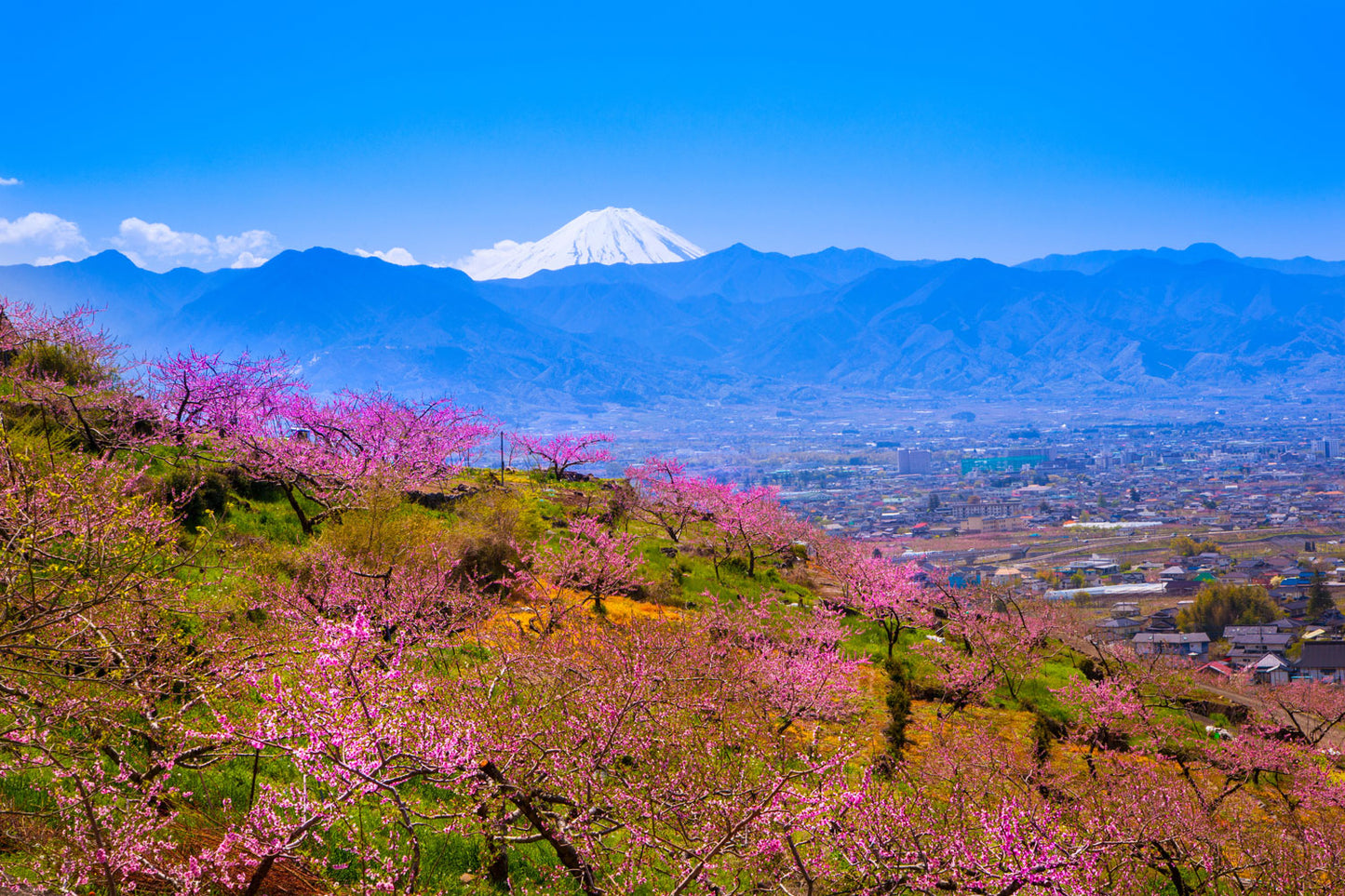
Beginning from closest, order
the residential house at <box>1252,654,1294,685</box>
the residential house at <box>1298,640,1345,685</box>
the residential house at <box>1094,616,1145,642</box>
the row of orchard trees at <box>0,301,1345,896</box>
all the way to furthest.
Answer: the row of orchard trees at <box>0,301,1345,896</box>, the residential house at <box>1252,654,1294,685</box>, the residential house at <box>1298,640,1345,685</box>, the residential house at <box>1094,616,1145,642</box>

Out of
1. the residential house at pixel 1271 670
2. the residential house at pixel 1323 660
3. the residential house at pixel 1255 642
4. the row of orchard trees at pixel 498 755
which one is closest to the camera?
the row of orchard trees at pixel 498 755

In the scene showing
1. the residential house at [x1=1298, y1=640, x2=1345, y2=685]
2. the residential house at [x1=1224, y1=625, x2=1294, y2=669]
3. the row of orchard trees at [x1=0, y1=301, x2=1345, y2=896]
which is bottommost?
the residential house at [x1=1224, y1=625, x2=1294, y2=669]

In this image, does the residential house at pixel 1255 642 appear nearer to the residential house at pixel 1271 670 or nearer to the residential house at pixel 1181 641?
the residential house at pixel 1271 670

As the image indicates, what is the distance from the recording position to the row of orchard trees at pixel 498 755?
19.7 ft

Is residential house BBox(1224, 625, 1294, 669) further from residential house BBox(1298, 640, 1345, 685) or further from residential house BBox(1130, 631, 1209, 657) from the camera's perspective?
residential house BBox(1298, 640, 1345, 685)

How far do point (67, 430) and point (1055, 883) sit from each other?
63.4ft

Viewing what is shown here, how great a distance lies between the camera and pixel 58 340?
73.5ft

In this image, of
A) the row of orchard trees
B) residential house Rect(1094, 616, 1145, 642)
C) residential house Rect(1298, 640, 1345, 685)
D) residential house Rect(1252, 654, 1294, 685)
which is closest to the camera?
the row of orchard trees

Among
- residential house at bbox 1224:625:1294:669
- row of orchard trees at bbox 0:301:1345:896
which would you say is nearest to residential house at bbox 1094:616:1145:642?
residential house at bbox 1224:625:1294:669

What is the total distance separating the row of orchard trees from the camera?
6.00 metres

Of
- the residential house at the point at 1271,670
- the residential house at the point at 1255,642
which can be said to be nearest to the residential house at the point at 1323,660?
the residential house at the point at 1271,670

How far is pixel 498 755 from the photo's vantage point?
20.8 ft

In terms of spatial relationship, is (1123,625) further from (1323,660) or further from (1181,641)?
(1323,660)

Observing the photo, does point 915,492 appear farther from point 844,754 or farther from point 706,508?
point 844,754
